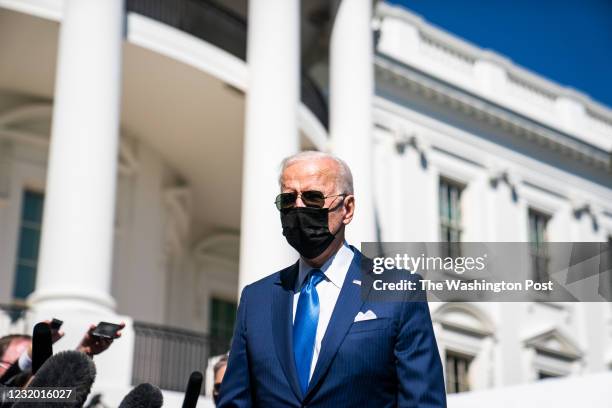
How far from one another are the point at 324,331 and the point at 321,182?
0.56 metres

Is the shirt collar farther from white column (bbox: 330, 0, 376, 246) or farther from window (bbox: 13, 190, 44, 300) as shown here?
window (bbox: 13, 190, 44, 300)

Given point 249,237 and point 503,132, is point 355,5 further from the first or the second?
point 503,132

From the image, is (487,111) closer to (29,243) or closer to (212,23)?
(212,23)

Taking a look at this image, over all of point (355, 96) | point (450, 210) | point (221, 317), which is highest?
point (355, 96)

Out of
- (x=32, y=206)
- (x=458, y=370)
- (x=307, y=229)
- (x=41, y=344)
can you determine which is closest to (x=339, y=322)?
(x=307, y=229)

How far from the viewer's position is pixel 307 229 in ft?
12.7

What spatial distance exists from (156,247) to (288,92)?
5.26 metres

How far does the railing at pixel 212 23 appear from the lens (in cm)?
1672

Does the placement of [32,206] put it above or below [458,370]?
above

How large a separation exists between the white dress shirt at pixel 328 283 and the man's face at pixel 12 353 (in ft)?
6.97

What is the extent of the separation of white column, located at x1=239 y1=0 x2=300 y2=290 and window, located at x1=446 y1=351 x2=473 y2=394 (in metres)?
8.45

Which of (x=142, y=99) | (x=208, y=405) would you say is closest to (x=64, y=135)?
(x=208, y=405)

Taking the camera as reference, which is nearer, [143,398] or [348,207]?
[348,207]

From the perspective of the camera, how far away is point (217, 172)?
20328 mm
